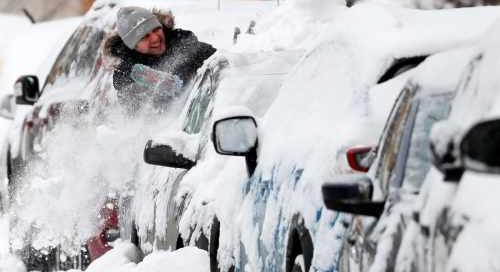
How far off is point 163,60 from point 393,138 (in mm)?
7458

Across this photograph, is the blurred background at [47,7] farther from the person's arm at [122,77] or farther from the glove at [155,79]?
the glove at [155,79]

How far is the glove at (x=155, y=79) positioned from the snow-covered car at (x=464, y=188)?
272 inches

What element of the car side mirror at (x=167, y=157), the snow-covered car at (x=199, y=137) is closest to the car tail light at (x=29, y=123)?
the snow-covered car at (x=199, y=137)

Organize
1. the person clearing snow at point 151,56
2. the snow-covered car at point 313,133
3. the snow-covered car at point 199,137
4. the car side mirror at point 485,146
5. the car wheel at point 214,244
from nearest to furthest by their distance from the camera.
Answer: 1. the car side mirror at point 485,146
2. the snow-covered car at point 313,133
3. the car wheel at point 214,244
4. the snow-covered car at point 199,137
5. the person clearing snow at point 151,56

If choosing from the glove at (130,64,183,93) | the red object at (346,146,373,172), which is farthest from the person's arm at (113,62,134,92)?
the red object at (346,146,373,172)

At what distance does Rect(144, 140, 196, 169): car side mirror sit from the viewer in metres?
7.59

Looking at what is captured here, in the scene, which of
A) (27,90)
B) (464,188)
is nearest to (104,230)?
(27,90)

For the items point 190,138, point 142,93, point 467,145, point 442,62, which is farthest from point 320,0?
point 467,145

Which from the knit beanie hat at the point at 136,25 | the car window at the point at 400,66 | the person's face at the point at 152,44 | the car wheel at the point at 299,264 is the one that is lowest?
the car wheel at the point at 299,264

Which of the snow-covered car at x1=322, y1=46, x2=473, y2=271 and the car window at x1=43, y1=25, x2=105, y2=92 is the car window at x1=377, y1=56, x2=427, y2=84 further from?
the car window at x1=43, y1=25, x2=105, y2=92

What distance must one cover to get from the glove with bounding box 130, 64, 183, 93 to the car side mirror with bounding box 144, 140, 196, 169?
3058 mm

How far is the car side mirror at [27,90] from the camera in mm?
13289

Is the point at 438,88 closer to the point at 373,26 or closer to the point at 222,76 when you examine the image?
the point at 373,26

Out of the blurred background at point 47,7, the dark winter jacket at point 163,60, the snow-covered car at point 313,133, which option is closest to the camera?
the snow-covered car at point 313,133
